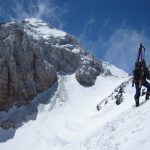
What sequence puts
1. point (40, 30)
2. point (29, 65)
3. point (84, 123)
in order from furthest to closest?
point (40, 30) < point (29, 65) < point (84, 123)

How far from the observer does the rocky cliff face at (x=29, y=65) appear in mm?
83312

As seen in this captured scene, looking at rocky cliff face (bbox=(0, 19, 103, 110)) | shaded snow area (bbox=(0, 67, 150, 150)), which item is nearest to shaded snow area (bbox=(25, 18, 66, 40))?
rocky cliff face (bbox=(0, 19, 103, 110))

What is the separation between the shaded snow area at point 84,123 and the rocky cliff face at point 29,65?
11.6 feet

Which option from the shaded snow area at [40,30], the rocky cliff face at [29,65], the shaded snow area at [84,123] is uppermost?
the shaded snow area at [40,30]

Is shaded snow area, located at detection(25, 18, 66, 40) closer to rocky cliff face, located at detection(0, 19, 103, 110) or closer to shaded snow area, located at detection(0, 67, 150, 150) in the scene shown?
rocky cliff face, located at detection(0, 19, 103, 110)

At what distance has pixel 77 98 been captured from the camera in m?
86.7

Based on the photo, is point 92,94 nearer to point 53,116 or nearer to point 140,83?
point 53,116

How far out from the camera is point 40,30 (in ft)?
393

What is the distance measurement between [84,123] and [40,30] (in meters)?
58.0

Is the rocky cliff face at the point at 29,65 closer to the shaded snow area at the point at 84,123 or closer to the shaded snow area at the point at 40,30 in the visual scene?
the shaded snow area at the point at 84,123

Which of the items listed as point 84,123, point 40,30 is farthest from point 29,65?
point 40,30

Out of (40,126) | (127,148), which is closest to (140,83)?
(127,148)

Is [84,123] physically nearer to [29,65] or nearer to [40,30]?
[29,65]

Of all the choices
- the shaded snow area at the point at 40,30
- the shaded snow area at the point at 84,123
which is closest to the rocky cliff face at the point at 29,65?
the shaded snow area at the point at 84,123
